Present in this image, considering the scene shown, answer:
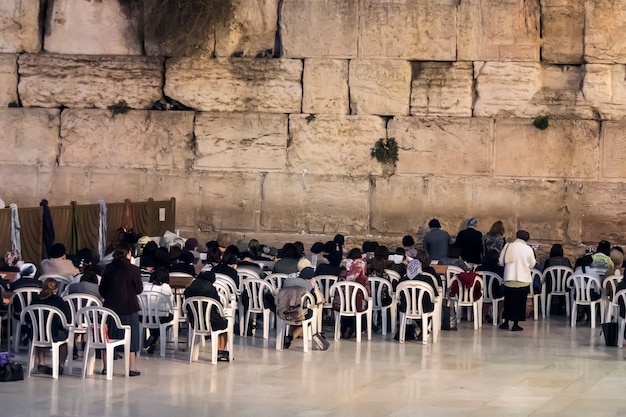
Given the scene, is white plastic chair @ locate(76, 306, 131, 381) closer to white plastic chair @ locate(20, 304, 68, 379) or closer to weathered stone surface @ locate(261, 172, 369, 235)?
white plastic chair @ locate(20, 304, 68, 379)

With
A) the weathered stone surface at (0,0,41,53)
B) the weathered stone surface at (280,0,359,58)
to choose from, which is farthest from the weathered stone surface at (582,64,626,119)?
the weathered stone surface at (0,0,41,53)

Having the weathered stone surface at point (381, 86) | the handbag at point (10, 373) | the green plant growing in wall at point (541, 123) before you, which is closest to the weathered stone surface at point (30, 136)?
the weathered stone surface at point (381, 86)

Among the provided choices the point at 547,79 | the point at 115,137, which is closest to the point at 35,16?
the point at 115,137

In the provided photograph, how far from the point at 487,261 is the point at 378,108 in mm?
4711

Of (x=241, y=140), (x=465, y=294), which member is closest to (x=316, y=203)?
(x=241, y=140)

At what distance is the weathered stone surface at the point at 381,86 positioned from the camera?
21031 millimetres

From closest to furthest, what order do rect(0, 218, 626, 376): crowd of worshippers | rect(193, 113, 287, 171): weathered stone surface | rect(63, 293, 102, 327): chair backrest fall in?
rect(0, 218, 626, 376): crowd of worshippers < rect(63, 293, 102, 327): chair backrest < rect(193, 113, 287, 171): weathered stone surface

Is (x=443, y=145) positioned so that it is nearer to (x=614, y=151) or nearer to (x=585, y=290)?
(x=614, y=151)

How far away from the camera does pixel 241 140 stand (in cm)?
2138

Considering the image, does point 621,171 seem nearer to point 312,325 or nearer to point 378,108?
point 378,108

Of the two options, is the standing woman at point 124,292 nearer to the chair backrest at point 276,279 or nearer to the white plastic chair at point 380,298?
the chair backrest at point 276,279

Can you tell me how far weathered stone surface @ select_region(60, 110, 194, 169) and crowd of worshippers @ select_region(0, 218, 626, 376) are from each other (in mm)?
2710

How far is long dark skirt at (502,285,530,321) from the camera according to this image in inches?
644

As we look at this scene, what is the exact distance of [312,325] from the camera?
1466 cm
